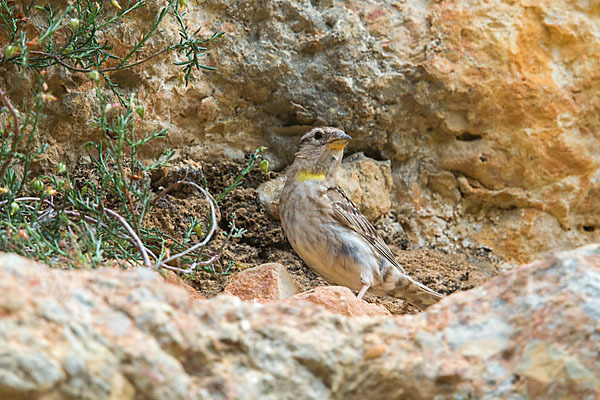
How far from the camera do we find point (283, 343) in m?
2.28

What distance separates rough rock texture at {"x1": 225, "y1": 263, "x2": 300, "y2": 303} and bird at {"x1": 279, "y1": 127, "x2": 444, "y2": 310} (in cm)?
75

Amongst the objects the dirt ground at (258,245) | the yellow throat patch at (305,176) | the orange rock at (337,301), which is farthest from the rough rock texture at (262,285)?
the yellow throat patch at (305,176)

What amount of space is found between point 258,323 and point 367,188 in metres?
3.50

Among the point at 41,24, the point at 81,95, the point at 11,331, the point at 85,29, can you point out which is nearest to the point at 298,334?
the point at 11,331

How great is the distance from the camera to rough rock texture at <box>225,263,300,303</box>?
4211mm

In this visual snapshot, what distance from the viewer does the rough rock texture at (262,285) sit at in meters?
4.21

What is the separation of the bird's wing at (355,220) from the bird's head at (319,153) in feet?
0.63

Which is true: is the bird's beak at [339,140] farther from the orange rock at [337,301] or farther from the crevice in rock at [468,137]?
the orange rock at [337,301]

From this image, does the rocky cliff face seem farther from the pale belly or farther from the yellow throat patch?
the pale belly

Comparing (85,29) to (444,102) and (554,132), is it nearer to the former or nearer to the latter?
(444,102)

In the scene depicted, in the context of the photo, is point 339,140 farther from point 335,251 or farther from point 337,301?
point 337,301

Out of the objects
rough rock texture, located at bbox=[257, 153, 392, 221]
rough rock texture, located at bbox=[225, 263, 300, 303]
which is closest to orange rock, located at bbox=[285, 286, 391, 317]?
rough rock texture, located at bbox=[225, 263, 300, 303]

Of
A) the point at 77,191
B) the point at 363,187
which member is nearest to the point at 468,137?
the point at 363,187

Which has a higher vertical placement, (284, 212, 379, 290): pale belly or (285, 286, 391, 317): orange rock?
(285, 286, 391, 317): orange rock
